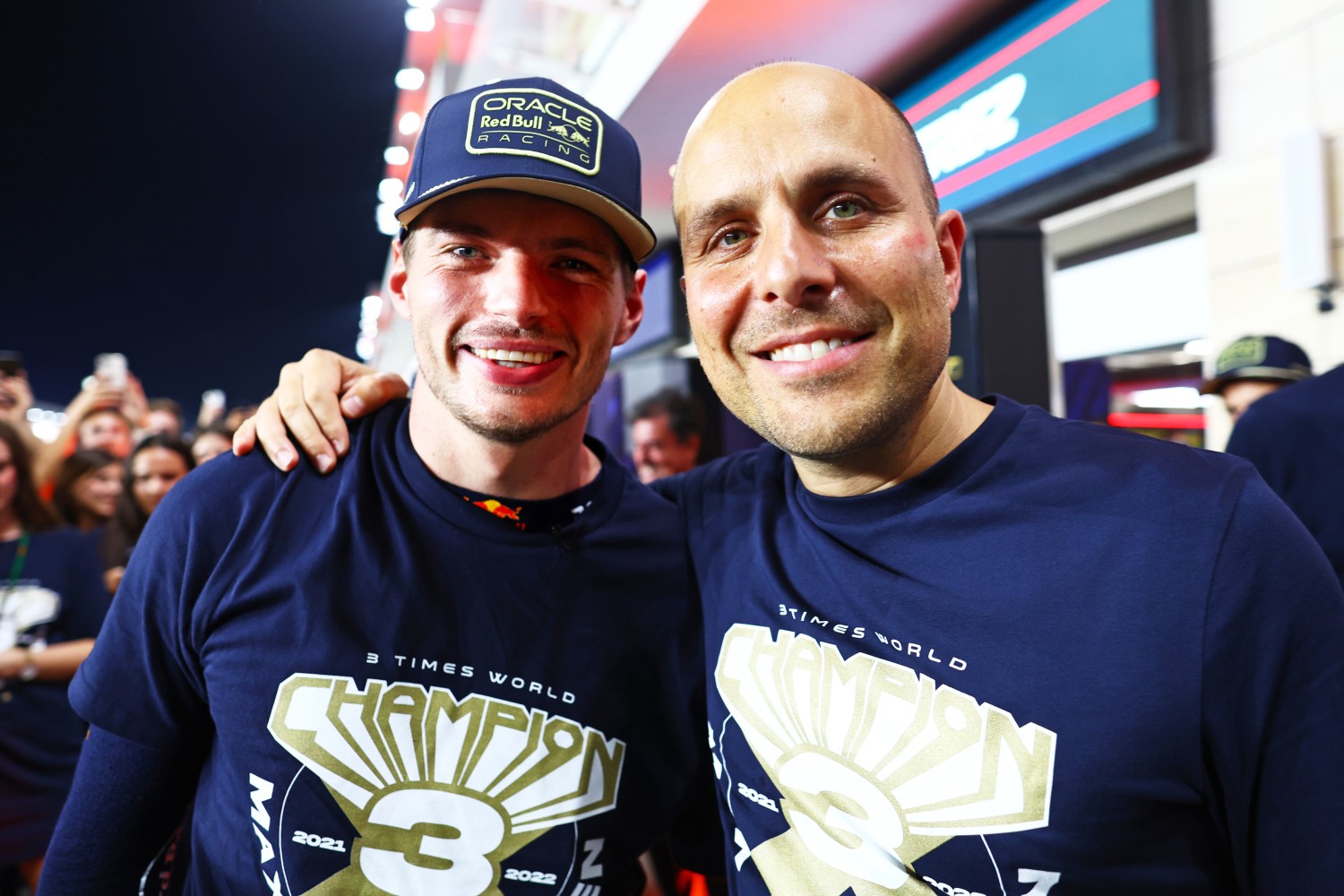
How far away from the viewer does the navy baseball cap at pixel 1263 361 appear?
2734mm

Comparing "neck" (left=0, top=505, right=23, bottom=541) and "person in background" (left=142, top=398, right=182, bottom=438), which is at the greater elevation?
"person in background" (left=142, top=398, right=182, bottom=438)

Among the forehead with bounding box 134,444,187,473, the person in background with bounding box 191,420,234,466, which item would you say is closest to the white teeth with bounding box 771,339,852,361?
the forehead with bounding box 134,444,187,473

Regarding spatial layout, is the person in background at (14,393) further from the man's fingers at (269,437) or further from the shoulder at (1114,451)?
the shoulder at (1114,451)

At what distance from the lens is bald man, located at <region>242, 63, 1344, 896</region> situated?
895 millimetres

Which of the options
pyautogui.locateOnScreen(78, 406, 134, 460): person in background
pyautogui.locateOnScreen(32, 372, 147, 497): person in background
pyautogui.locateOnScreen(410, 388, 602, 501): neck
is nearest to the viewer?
pyautogui.locateOnScreen(410, 388, 602, 501): neck

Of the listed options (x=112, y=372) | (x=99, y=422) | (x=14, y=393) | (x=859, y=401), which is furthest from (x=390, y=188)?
(x=859, y=401)

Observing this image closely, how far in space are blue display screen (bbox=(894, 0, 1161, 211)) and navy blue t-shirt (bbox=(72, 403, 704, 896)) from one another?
2850 mm

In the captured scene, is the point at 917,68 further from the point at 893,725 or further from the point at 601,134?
the point at 893,725

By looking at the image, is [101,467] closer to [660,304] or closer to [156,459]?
[156,459]

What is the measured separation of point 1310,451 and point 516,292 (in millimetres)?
1981

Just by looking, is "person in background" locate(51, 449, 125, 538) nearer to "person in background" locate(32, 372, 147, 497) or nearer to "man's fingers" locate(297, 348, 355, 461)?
"person in background" locate(32, 372, 147, 497)

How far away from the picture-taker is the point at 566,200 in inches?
52.8

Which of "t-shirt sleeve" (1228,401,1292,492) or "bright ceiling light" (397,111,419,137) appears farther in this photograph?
"bright ceiling light" (397,111,419,137)

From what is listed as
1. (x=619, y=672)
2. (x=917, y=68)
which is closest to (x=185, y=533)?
(x=619, y=672)
